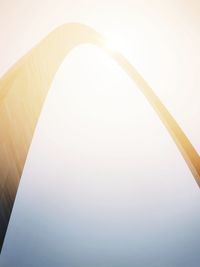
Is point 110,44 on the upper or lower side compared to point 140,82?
upper

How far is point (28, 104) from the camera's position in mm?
10766

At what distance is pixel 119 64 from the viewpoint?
689 inches

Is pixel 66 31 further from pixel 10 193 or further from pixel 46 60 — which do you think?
pixel 10 193

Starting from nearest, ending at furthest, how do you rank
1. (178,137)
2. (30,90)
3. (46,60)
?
(30,90)
(46,60)
(178,137)

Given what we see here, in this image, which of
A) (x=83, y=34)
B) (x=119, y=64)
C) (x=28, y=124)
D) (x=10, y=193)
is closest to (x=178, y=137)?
(x=119, y=64)

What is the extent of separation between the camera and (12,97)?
28.6 ft

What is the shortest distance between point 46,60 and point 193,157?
7214mm

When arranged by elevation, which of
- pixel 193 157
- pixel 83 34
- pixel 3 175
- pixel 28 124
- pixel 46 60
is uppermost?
pixel 83 34

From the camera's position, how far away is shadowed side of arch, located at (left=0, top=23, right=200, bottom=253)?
874 centimetres

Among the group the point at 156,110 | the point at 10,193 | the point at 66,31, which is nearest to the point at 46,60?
the point at 66,31

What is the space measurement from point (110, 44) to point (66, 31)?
7.66ft

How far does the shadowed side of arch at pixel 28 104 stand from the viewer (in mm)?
8742

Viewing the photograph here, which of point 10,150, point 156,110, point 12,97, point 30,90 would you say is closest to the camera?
point 12,97

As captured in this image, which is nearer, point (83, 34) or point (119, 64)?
point (83, 34)
